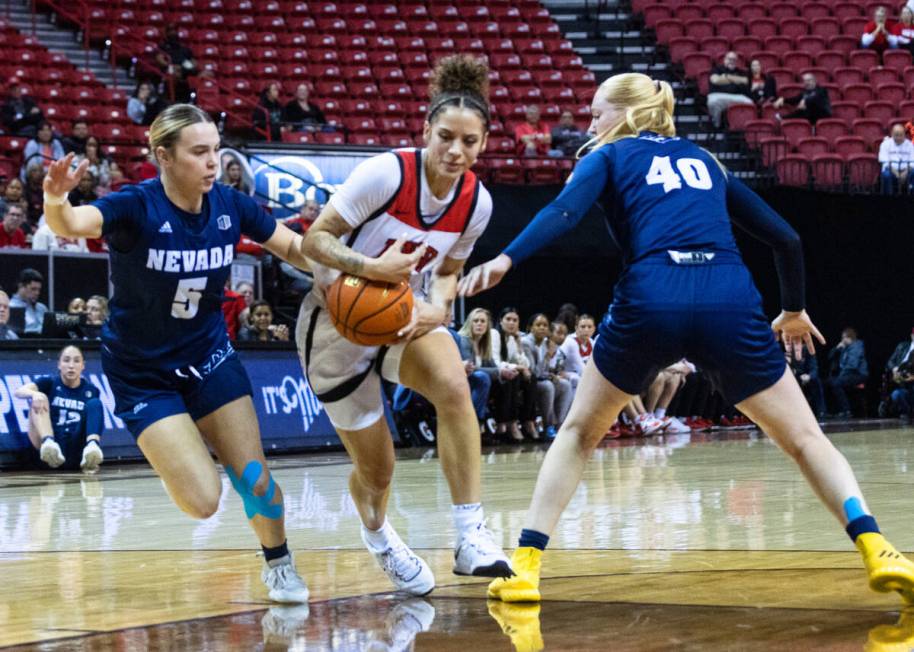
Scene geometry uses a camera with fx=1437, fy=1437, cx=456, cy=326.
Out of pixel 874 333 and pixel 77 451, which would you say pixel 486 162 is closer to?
pixel 874 333

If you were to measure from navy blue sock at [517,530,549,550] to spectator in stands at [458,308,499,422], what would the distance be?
29.3 ft

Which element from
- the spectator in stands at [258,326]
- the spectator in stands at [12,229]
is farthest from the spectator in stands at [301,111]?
the spectator in stands at [258,326]

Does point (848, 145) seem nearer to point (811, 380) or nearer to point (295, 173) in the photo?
point (811, 380)

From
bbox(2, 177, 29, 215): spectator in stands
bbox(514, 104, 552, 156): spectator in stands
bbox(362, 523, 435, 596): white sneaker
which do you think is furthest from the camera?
bbox(514, 104, 552, 156): spectator in stands

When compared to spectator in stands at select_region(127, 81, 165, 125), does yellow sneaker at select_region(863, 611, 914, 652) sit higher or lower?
lower

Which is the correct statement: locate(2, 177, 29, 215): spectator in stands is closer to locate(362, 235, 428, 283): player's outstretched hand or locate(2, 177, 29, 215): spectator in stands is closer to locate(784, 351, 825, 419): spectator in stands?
locate(784, 351, 825, 419): spectator in stands

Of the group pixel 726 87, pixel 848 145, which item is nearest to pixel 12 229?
pixel 726 87

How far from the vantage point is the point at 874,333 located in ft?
64.7

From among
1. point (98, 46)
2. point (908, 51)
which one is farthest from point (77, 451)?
point (908, 51)

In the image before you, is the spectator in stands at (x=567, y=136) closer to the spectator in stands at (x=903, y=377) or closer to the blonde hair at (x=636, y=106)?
the spectator in stands at (x=903, y=377)

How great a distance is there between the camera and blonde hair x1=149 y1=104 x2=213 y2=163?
4.76 metres

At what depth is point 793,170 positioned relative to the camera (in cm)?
1897

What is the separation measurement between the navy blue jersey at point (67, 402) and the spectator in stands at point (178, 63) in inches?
342

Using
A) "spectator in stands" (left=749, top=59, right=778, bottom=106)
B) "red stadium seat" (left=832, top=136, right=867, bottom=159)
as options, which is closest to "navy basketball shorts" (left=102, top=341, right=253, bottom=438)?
"red stadium seat" (left=832, top=136, right=867, bottom=159)
